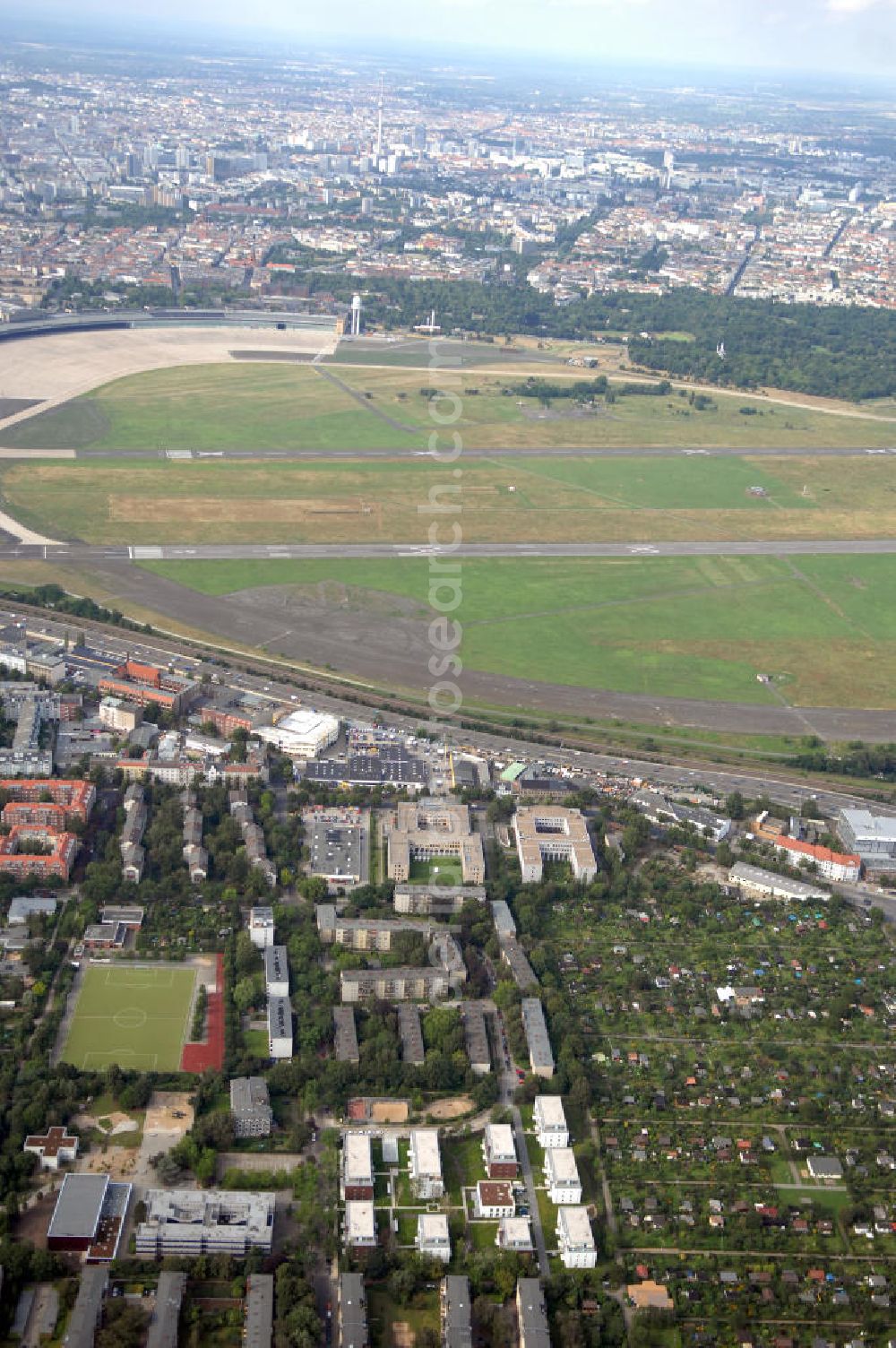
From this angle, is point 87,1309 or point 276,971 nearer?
point 87,1309

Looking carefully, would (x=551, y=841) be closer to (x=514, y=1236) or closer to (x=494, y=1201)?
(x=494, y=1201)

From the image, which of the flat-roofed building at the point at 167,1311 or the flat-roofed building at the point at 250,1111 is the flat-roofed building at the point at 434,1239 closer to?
the flat-roofed building at the point at 250,1111

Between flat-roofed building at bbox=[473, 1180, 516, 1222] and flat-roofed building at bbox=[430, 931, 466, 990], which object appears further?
flat-roofed building at bbox=[430, 931, 466, 990]

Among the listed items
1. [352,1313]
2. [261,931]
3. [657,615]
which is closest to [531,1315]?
[352,1313]

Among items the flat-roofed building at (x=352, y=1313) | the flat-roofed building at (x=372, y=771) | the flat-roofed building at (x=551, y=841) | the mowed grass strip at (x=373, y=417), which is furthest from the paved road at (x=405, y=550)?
the flat-roofed building at (x=352, y=1313)

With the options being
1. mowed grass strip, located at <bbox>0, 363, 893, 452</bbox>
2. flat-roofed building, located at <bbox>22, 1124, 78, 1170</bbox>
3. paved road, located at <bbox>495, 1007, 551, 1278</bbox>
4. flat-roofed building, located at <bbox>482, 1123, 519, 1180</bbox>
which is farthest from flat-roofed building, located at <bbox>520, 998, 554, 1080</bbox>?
mowed grass strip, located at <bbox>0, 363, 893, 452</bbox>

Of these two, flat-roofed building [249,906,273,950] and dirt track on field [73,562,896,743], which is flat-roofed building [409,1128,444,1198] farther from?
dirt track on field [73,562,896,743]

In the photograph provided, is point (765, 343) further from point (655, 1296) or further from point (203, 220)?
point (655, 1296)

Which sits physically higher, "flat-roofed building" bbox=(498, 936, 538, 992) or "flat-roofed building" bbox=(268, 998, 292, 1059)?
"flat-roofed building" bbox=(268, 998, 292, 1059)
